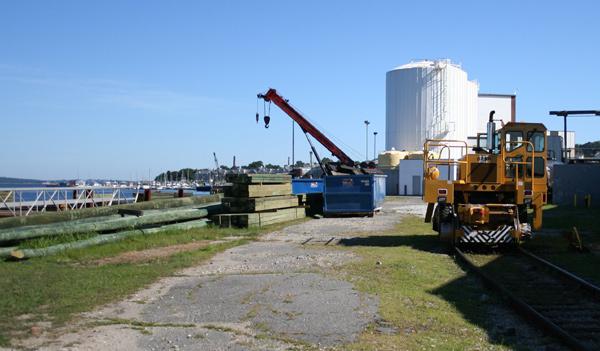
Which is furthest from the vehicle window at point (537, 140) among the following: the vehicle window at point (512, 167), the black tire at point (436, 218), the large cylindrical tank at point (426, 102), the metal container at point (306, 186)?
the large cylindrical tank at point (426, 102)

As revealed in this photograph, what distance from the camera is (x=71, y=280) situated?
32.7 feet

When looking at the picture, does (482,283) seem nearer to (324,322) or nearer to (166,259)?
(324,322)

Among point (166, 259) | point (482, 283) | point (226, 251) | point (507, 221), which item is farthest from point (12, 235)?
point (507, 221)

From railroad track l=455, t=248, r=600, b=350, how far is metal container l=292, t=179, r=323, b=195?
15247mm

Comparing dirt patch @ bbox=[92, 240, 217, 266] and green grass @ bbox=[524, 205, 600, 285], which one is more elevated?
dirt patch @ bbox=[92, 240, 217, 266]

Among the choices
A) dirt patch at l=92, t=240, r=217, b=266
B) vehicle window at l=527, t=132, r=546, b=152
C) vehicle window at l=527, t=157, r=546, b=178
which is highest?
vehicle window at l=527, t=132, r=546, b=152

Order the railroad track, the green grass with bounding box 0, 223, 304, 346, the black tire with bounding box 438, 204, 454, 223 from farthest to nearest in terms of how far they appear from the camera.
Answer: the black tire with bounding box 438, 204, 454, 223
the green grass with bounding box 0, 223, 304, 346
the railroad track

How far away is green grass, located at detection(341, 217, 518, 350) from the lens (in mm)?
6773

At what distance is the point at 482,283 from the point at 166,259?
647 cm

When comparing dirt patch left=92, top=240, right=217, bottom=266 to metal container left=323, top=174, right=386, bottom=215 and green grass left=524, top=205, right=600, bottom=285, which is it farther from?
metal container left=323, top=174, right=386, bottom=215

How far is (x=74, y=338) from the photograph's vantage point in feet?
21.4

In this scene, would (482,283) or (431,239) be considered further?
(431,239)

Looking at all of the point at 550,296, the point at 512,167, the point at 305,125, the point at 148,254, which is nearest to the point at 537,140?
the point at 512,167

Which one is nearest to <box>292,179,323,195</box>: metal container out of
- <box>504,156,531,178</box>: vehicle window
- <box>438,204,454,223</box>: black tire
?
<box>438,204,454,223</box>: black tire
